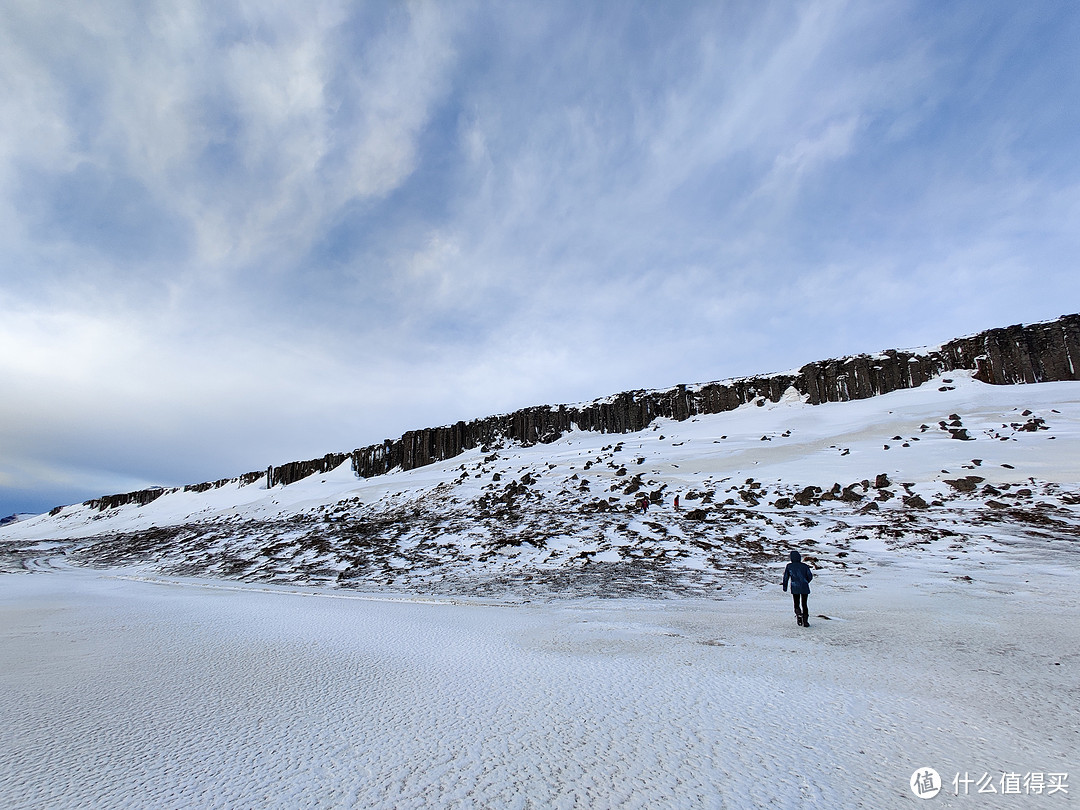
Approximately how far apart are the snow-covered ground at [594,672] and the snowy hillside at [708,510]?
24cm

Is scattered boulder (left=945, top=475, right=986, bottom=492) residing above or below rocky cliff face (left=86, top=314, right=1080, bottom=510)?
below

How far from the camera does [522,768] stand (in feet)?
9.78

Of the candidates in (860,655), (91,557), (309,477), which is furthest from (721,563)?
(309,477)

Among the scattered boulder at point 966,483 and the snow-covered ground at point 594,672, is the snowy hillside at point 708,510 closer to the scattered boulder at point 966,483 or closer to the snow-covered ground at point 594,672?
the scattered boulder at point 966,483

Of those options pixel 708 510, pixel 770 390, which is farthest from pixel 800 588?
pixel 770 390

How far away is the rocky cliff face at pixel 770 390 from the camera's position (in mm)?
36062

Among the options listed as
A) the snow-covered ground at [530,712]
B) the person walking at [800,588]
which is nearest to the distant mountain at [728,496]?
the person walking at [800,588]

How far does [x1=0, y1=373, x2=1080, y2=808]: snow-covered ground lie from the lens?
2842 mm

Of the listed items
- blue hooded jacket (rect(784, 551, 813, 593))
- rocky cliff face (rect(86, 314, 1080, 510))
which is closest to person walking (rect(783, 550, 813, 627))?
blue hooded jacket (rect(784, 551, 813, 593))

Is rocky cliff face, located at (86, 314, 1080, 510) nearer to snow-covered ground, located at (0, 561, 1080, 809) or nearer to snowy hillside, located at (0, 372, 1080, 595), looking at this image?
snowy hillside, located at (0, 372, 1080, 595)

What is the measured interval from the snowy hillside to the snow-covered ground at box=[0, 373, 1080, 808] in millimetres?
243

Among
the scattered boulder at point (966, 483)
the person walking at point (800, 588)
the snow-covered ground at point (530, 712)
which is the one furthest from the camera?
the scattered boulder at point (966, 483)

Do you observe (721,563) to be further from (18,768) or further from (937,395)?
(937,395)

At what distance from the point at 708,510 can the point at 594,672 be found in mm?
18976
